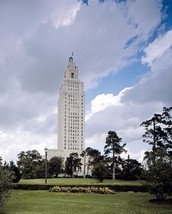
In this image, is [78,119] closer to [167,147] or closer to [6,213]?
[167,147]

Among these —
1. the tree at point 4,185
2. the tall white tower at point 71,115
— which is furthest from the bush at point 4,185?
the tall white tower at point 71,115

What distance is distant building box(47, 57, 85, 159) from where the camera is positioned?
171 metres

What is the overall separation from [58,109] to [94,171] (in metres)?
132

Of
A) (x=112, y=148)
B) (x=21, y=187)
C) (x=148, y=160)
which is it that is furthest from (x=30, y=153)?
(x=148, y=160)

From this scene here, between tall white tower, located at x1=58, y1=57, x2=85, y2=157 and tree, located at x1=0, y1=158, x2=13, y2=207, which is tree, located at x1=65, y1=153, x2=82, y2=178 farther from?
tree, located at x1=0, y1=158, x2=13, y2=207

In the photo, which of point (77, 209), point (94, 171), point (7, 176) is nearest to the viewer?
point (7, 176)

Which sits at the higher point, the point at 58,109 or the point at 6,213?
the point at 58,109

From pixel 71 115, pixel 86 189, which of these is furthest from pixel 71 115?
pixel 86 189

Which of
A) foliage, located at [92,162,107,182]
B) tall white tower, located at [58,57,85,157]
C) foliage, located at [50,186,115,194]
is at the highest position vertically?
tall white tower, located at [58,57,85,157]

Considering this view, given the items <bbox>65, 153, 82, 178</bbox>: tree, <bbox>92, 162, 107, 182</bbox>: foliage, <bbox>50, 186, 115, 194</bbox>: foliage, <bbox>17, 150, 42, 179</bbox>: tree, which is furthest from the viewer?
<bbox>65, 153, 82, 178</bbox>: tree

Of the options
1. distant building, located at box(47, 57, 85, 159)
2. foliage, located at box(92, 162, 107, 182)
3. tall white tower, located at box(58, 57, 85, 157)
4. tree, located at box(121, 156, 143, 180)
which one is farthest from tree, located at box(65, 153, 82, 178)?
tall white tower, located at box(58, 57, 85, 157)

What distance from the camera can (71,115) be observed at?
17475 centimetres

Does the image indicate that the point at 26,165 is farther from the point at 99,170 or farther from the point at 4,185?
the point at 4,185

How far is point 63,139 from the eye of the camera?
170 meters
